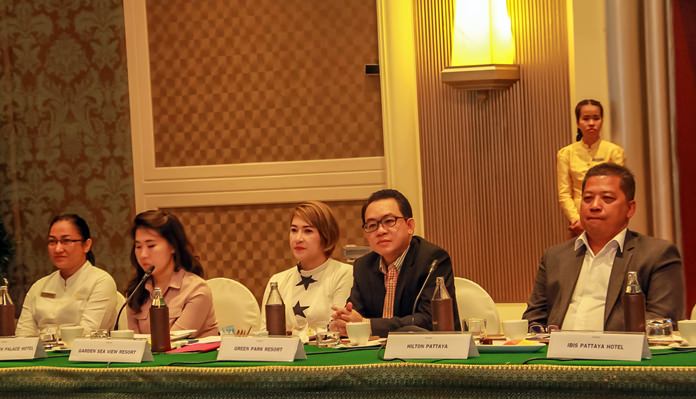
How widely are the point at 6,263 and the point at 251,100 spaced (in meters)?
2.00

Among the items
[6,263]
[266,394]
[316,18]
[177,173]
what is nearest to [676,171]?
[316,18]

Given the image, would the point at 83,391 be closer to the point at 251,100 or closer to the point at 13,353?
the point at 13,353

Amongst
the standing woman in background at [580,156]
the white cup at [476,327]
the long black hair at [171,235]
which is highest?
the standing woman in background at [580,156]

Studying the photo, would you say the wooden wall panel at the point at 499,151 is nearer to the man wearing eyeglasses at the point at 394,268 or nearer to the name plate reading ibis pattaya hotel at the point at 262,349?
the man wearing eyeglasses at the point at 394,268

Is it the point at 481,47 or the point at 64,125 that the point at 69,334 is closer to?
the point at 481,47

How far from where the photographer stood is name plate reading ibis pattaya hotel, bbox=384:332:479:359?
2.74m

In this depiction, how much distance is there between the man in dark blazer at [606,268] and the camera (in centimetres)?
338

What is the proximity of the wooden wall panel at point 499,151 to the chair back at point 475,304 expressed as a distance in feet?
8.36

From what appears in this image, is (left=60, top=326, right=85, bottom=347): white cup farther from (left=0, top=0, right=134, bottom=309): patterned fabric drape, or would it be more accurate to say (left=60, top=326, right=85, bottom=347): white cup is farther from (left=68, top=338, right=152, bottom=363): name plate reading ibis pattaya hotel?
(left=0, top=0, right=134, bottom=309): patterned fabric drape

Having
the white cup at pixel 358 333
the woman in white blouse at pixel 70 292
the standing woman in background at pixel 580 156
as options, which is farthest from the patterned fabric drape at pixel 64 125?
the white cup at pixel 358 333

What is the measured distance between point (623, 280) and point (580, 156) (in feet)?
8.87

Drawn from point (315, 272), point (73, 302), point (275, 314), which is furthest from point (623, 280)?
point (73, 302)

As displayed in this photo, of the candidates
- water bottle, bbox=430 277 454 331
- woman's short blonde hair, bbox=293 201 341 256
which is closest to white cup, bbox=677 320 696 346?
water bottle, bbox=430 277 454 331

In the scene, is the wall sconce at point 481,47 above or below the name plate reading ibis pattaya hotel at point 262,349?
above
